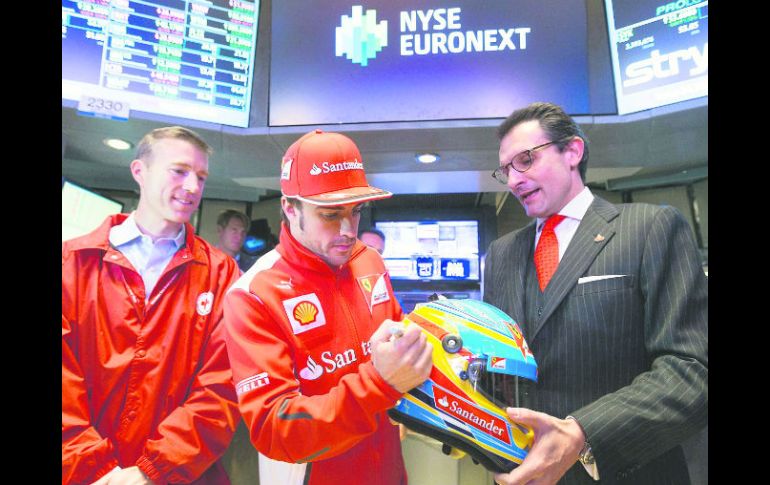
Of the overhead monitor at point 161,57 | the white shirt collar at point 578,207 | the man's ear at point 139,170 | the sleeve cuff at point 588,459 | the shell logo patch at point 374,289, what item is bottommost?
the sleeve cuff at point 588,459

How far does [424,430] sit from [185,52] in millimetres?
1906

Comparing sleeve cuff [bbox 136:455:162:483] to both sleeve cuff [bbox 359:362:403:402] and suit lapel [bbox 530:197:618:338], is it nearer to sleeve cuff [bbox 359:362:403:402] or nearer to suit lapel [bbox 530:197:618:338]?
sleeve cuff [bbox 359:362:403:402]

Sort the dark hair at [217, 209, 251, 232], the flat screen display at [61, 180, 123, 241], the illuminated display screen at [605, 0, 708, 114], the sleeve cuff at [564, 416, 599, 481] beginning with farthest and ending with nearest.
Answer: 1. the dark hair at [217, 209, 251, 232]
2. the illuminated display screen at [605, 0, 708, 114]
3. the flat screen display at [61, 180, 123, 241]
4. the sleeve cuff at [564, 416, 599, 481]

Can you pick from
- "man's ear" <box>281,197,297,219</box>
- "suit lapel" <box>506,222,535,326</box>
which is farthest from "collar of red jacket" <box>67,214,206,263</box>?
"suit lapel" <box>506,222,535,326</box>

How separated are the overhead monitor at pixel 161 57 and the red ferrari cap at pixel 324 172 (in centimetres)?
95

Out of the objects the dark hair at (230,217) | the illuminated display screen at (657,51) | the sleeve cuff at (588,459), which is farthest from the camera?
the dark hair at (230,217)

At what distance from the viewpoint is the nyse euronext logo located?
191cm

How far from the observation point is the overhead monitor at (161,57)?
172 centimetres

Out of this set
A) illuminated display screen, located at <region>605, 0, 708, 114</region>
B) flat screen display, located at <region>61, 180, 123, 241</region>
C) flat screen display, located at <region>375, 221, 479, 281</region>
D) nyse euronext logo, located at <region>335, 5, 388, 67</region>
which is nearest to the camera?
flat screen display, located at <region>61, 180, 123, 241</region>

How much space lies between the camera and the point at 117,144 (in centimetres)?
204

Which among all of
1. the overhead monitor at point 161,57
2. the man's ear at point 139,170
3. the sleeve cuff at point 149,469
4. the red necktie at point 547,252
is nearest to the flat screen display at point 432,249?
the overhead monitor at point 161,57

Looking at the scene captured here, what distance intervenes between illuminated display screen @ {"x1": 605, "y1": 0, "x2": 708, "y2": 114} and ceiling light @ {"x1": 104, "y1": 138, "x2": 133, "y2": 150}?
7.79ft

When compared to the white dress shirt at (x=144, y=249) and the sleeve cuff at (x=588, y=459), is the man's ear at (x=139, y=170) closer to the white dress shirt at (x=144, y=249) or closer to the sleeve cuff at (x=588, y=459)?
the white dress shirt at (x=144, y=249)
